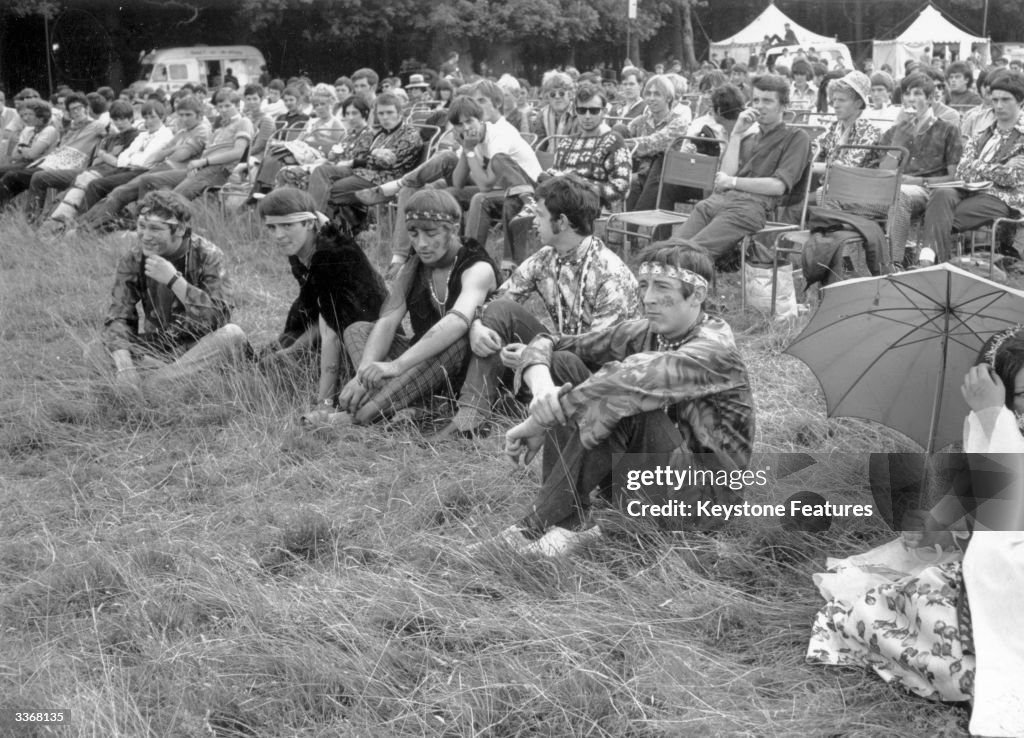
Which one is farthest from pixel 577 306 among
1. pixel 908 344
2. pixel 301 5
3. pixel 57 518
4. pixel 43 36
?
pixel 301 5

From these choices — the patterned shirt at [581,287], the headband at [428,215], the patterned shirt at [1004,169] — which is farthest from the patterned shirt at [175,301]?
the patterned shirt at [1004,169]

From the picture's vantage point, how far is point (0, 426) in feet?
17.4

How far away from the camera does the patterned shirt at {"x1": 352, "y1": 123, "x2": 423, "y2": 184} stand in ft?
30.1

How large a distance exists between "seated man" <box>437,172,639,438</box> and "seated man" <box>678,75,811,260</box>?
1976mm

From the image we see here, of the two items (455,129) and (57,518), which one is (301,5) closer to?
(455,129)

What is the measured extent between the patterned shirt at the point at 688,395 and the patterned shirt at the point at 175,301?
275cm

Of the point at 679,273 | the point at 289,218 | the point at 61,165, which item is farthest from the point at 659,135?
the point at 61,165

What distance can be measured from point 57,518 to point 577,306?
205cm

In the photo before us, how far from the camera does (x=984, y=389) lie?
114 inches

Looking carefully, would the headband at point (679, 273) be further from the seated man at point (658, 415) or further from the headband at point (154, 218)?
the headband at point (154, 218)

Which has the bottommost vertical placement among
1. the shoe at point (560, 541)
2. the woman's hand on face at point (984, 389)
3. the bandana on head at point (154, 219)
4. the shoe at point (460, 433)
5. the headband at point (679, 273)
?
the shoe at point (460, 433)

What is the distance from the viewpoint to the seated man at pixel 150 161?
35.4 feet

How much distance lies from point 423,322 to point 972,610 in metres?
3.06

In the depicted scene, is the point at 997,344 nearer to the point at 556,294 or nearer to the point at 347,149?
the point at 556,294
